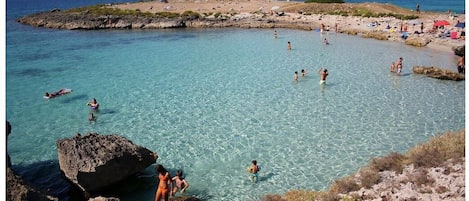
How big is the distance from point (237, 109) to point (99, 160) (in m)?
11.7

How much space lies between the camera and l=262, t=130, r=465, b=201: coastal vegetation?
43.7 ft

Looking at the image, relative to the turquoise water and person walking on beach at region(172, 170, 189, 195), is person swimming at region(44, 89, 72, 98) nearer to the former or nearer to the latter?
the turquoise water

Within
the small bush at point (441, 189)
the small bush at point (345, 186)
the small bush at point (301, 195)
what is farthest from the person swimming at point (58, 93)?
the small bush at point (441, 189)

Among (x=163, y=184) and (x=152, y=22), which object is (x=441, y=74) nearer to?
(x=163, y=184)

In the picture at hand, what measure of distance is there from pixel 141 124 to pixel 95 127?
110 inches

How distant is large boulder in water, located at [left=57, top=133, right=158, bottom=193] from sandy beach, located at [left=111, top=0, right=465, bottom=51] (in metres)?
35.1

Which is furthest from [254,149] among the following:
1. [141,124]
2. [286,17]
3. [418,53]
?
[286,17]

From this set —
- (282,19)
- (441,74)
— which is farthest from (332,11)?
(441,74)

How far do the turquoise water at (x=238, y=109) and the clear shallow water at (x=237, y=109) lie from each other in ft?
0.27

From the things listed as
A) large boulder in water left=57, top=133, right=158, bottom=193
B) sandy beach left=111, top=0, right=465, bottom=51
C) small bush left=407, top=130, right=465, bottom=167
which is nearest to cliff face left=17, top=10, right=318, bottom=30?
sandy beach left=111, top=0, right=465, bottom=51

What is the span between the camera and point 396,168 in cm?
1496

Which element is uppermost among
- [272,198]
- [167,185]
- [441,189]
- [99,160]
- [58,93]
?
[58,93]

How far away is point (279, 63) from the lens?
36188 millimetres

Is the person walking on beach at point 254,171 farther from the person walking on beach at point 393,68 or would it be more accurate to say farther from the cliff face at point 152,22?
the cliff face at point 152,22
